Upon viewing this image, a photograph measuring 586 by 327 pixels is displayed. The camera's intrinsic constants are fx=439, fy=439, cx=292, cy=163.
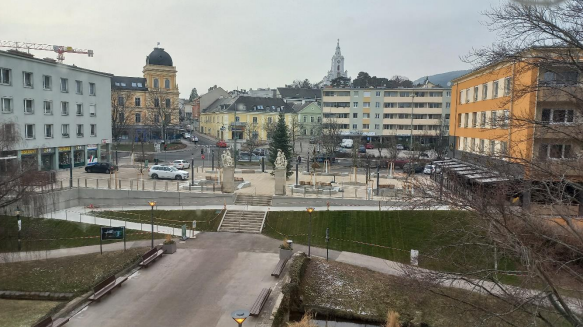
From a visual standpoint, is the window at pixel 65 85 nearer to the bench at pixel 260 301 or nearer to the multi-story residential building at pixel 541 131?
the bench at pixel 260 301

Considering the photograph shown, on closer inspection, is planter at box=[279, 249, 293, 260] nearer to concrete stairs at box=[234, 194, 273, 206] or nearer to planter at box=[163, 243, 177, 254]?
planter at box=[163, 243, 177, 254]

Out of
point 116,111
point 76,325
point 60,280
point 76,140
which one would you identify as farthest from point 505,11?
point 116,111

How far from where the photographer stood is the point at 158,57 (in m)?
→ 77.3

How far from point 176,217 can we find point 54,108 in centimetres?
2029

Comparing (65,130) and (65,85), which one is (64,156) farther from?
(65,85)

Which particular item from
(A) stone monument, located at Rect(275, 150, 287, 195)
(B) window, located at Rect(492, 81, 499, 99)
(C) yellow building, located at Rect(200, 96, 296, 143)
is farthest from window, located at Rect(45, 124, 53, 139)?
(C) yellow building, located at Rect(200, 96, 296, 143)

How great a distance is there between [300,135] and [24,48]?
149ft

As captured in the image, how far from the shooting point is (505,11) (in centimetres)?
891

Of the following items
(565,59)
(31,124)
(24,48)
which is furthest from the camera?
(24,48)

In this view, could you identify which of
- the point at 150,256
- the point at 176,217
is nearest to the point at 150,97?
the point at 176,217

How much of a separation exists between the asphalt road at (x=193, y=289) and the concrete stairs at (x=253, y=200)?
604 cm

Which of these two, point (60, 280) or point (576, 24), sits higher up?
point (576, 24)

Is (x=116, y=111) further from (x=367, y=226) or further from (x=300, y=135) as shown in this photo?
(x=367, y=226)

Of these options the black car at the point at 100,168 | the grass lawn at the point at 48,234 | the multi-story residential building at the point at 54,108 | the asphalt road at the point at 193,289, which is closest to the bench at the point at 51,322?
the asphalt road at the point at 193,289
